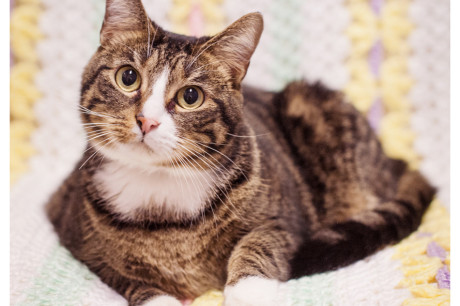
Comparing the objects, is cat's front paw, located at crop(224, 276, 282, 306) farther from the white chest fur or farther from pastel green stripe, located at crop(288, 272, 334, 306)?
the white chest fur

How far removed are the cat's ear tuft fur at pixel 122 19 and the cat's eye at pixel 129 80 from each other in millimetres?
93

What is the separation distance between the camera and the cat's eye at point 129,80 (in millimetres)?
773

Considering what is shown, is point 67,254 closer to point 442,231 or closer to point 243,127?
point 243,127

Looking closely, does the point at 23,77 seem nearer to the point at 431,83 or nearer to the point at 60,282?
the point at 60,282

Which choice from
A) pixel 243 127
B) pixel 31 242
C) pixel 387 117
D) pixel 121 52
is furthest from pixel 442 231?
pixel 31 242

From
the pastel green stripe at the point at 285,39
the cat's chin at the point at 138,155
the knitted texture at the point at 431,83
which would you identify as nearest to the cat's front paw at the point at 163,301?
the cat's chin at the point at 138,155

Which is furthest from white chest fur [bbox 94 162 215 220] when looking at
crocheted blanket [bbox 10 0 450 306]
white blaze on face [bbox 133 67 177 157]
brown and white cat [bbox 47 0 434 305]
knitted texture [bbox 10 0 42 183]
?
knitted texture [bbox 10 0 42 183]

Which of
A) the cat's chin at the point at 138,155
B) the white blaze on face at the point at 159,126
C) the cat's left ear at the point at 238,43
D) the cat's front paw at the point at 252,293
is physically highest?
the cat's left ear at the point at 238,43

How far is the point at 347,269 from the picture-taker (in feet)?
2.86

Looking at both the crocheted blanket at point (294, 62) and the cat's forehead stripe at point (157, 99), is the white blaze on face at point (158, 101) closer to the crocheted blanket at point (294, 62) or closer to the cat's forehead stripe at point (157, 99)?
the cat's forehead stripe at point (157, 99)

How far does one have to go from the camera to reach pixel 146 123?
698 mm

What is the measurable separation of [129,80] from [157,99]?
8 centimetres

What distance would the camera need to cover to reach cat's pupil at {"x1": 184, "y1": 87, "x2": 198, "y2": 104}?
774mm

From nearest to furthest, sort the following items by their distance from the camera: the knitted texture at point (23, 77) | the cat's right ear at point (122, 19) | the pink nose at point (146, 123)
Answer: the pink nose at point (146, 123) → the cat's right ear at point (122, 19) → the knitted texture at point (23, 77)
